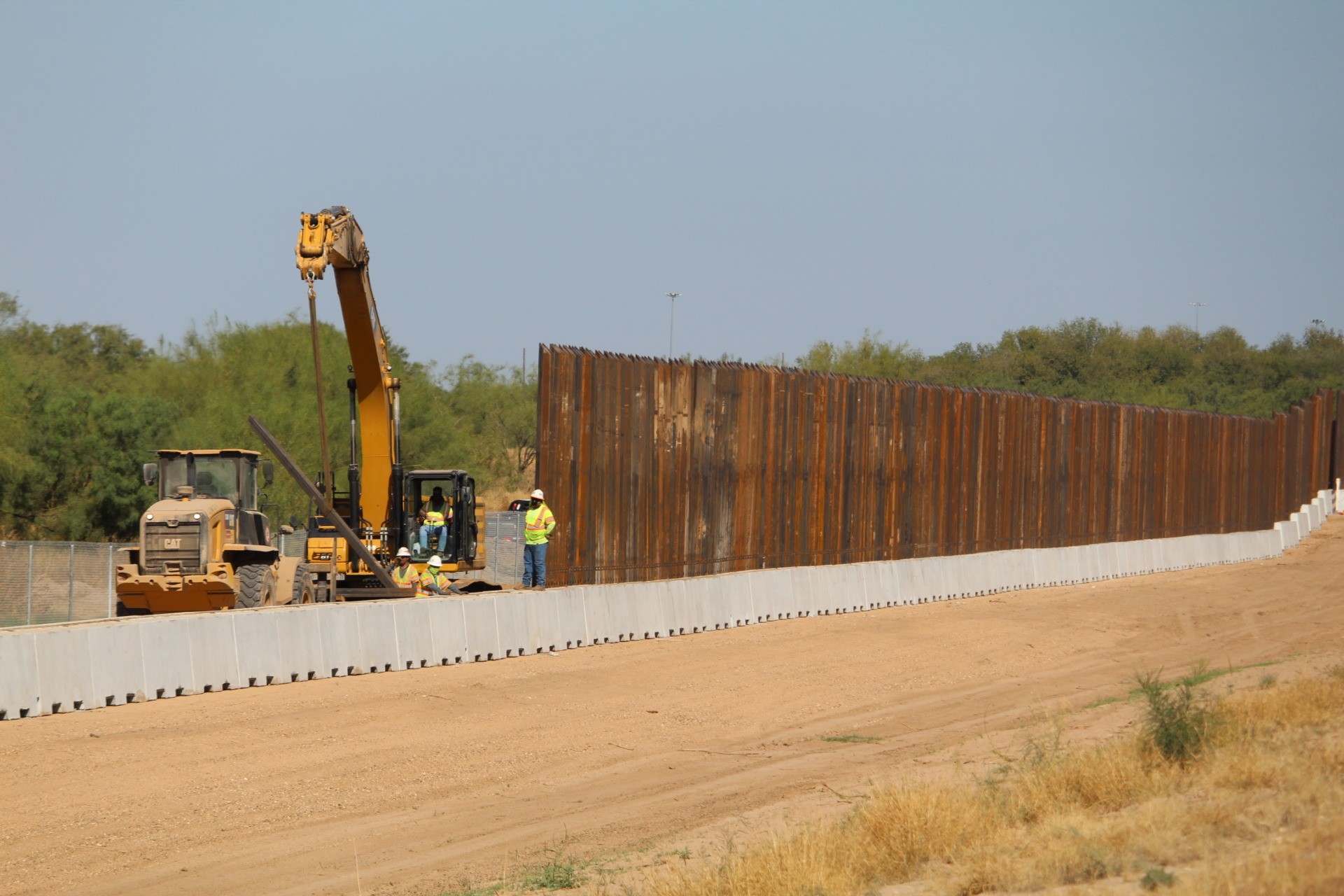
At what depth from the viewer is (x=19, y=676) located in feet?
48.6

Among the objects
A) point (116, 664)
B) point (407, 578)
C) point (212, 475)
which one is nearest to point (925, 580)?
point (407, 578)

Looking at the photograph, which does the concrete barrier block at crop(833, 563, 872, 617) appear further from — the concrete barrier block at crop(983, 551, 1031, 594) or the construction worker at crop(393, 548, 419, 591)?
the construction worker at crop(393, 548, 419, 591)

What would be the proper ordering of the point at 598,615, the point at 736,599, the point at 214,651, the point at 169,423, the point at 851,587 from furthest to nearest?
the point at 169,423
the point at 851,587
the point at 736,599
the point at 598,615
the point at 214,651

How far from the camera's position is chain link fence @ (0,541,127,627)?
23.8 metres

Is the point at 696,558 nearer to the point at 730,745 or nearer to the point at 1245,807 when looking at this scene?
the point at 730,745

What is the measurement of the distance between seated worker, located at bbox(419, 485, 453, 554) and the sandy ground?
5.20 meters

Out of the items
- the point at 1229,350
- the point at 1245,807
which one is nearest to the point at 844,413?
the point at 1245,807

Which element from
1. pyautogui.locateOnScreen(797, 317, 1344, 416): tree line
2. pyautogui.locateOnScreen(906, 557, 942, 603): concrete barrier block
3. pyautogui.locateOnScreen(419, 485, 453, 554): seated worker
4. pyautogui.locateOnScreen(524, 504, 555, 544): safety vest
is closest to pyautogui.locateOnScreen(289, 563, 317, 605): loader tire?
pyautogui.locateOnScreen(419, 485, 453, 554): seated worker

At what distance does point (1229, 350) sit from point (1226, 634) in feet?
402

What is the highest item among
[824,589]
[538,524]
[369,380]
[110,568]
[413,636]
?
[369,380]

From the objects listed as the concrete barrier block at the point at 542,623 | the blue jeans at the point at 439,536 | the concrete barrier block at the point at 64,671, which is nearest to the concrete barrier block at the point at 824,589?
the blue jeans at the point at 439,536

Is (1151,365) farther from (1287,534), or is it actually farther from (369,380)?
(369,380)

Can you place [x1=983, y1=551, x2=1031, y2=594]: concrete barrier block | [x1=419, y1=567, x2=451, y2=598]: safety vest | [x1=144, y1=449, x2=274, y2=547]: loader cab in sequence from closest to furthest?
[x1=144, y1=449, x2=274, y2=547]: loader cab < [x1=419, y1=567, x2=451, y2=598]: safety vest < [x1=983, y1=551, x2=1031, y2=594]: concrete barrier block

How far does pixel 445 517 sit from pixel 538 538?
3.63 m
